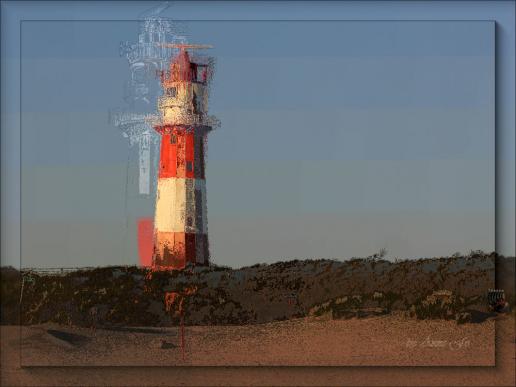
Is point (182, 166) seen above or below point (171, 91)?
below

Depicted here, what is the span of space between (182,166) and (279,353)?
290 centimetres

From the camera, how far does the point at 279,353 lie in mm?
10922

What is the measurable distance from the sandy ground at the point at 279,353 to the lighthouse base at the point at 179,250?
0.94 m

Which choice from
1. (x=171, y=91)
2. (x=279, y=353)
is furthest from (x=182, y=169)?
(x=279, y=353)

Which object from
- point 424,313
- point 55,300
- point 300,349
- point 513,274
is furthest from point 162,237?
point 513,274

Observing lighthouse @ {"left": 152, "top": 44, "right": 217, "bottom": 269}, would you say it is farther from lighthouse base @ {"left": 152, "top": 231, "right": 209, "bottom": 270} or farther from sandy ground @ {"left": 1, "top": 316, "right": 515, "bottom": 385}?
sandy ground @ {"left": 1, "top": 316, "right": 515, "bottom": 385}

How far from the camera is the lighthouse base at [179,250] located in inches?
452

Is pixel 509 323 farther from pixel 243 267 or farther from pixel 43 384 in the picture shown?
pixel 43 384

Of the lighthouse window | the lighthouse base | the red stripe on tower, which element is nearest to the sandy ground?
the lighthouse base

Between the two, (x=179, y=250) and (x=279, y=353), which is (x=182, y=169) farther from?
(x=279, y=353)

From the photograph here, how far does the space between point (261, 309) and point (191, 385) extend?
5.15ft

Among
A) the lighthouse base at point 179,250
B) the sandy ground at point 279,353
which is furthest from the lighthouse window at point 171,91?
the sandy ground at point 279,353

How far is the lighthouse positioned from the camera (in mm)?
11461

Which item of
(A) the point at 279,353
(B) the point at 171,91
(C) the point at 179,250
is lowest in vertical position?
(A) the point at 279,353
